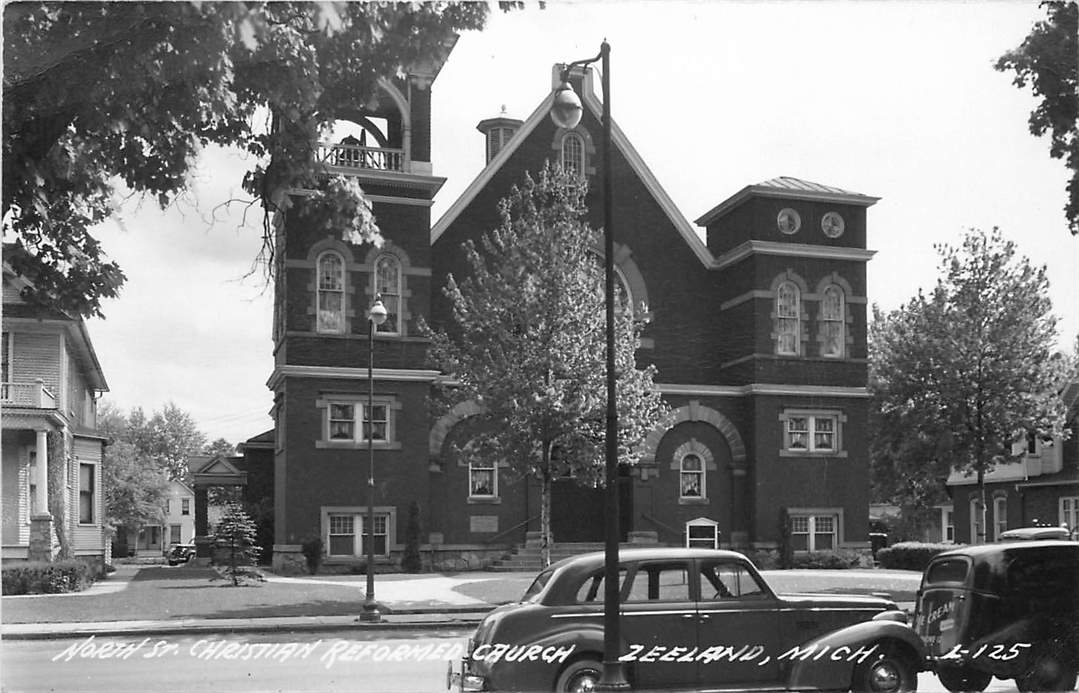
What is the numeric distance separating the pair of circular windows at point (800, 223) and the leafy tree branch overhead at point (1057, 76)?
2228 centimetres

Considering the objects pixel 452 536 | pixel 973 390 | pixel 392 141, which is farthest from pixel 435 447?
pixel 973 390

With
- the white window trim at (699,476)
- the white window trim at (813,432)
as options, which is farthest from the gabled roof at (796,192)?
the white window trim at (699,476)

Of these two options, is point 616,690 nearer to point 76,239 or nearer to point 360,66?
point 360,66

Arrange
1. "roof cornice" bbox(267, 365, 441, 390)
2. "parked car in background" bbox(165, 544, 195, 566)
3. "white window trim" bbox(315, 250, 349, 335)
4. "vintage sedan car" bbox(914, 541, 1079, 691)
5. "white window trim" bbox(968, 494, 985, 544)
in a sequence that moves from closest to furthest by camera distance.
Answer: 1. "vintage sedan car" bbox(914, 541, 1079, 691)
2. "white window trim" bbox(968, 494, 985, 544)
3. "white window trim" bbox(315, 250, 349, 335)
4. "roof cornice" bbox(267, 365, 441, 390)
5. "parked car in background" bbox(165, 544, 195, 566)

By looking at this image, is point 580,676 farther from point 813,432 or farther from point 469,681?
point 813,432

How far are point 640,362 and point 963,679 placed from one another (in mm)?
24079

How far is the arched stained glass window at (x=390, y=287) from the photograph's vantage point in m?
32.4

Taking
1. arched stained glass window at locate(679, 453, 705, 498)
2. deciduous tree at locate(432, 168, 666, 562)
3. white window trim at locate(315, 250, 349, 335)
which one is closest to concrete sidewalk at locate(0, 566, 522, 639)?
deciduous tree at locate(432, 168, 666, 562)

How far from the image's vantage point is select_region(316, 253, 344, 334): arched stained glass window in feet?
103

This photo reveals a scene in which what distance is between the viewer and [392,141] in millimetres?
30094

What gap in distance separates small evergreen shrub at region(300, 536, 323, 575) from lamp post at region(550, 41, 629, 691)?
67.7 ft

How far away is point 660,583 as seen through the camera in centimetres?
1138

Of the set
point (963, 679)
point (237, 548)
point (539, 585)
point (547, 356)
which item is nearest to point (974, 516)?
point (547, 356)

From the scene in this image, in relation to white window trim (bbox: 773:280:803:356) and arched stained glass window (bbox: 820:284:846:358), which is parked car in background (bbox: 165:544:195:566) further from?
arched stained glass window (bbox: 820:284:846:358)
